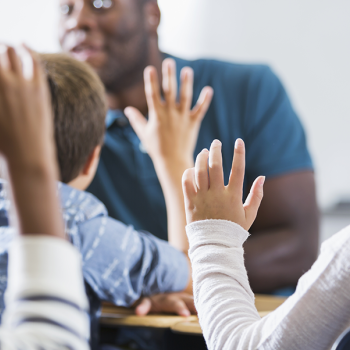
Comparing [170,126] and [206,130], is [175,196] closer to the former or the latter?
[170,126]

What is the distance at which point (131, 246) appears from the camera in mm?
694

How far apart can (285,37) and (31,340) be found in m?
1.85

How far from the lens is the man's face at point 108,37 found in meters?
1.22

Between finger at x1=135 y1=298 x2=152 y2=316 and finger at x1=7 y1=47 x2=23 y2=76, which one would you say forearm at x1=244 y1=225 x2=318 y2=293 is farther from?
finger at x1=7 y1=47 x2=23 y2=76

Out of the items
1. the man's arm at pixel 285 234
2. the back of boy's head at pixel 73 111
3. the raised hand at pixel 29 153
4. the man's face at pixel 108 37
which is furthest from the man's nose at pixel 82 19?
the raised hand at pixel 29 153

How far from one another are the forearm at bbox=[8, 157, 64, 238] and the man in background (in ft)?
2.26

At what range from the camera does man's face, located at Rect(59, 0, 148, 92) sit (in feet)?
4.01

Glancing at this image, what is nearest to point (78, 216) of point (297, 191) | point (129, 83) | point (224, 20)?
point (297, 191)

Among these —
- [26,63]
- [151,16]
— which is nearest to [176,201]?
[26,63]

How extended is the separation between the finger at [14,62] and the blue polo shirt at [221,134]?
0.74 m

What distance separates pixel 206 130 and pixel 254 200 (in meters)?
0.64

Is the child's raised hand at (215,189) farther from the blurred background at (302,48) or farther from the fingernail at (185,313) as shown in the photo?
the blurred background at (302,48)

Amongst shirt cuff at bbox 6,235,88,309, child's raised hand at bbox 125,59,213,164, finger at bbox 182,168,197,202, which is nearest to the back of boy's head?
child's raised hand at bbox 125,59,213,164

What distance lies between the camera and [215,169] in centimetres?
48
